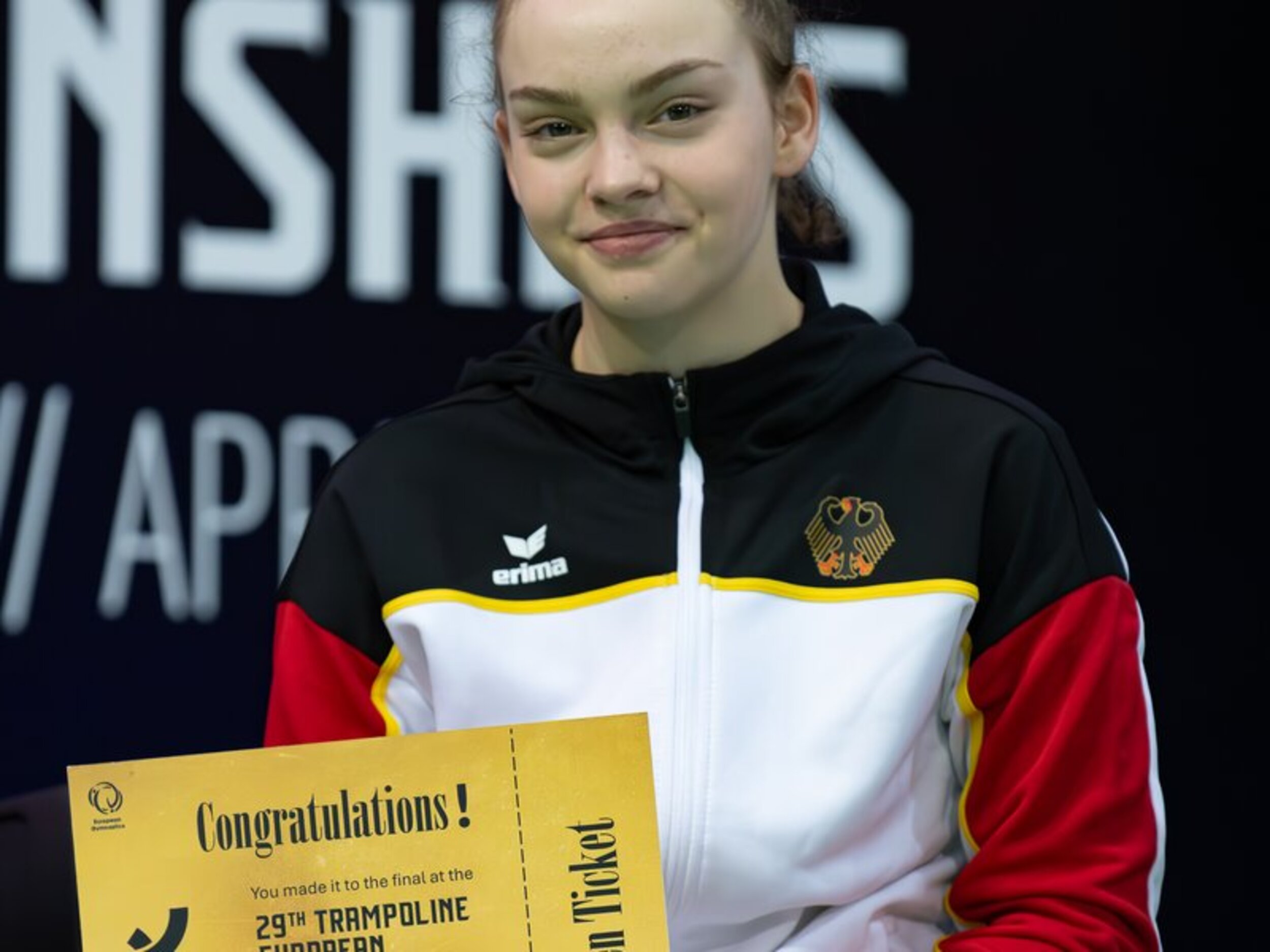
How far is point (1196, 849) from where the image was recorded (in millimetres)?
3033

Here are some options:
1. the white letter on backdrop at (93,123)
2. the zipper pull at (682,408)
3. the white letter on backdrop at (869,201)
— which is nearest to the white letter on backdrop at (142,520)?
the white letter on backdrop at (93,123)

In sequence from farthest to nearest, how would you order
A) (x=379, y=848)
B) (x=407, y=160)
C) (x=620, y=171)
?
(x=407, y=160), (x=620, y=171), (x=379, y=848)

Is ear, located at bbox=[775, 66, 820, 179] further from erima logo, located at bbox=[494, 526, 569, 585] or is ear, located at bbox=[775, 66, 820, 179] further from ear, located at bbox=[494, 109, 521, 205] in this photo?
erima logo, located at bbox=[494, 526, 569, 585]

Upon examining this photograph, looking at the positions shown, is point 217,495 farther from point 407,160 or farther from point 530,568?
point 530,568

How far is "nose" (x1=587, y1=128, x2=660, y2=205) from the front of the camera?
1.57m

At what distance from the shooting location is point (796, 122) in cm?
172

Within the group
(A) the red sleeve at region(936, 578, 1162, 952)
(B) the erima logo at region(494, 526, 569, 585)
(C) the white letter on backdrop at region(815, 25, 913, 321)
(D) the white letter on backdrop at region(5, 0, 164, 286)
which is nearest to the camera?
(A) the red sleeve at region(936, 578, 1162, 952)

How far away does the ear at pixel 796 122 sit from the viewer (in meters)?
1.71

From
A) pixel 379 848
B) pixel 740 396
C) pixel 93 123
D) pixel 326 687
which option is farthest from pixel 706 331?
pixel 93 123

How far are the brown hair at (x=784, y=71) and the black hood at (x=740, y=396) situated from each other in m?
0.17

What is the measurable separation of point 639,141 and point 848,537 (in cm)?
34

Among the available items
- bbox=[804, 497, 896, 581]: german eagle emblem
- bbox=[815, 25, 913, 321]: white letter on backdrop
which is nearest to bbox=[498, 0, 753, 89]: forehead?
bbox=[804, 497, 896, 581]: german eagle emblem

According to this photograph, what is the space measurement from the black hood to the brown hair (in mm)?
174

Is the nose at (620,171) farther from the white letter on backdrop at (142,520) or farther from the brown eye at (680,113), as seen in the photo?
the white letter on backdrop at (142,520)
